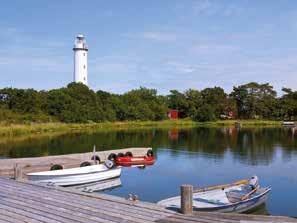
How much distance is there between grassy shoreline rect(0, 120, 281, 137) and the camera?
186ft

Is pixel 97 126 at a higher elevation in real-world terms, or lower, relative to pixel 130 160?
higher

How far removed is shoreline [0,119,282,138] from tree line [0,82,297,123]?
256 cm

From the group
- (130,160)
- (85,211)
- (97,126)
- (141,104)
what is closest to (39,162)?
(130,160)

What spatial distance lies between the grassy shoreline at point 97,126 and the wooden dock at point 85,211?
43.4 meters

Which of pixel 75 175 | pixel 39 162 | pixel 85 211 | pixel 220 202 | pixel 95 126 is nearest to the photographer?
pixel 85 211

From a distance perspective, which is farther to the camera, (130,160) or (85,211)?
(130,160)

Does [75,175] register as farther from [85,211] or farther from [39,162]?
[85,211]

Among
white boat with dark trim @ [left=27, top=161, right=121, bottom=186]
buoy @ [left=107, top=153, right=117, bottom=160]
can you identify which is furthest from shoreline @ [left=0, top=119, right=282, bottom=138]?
white boat with dark trim @ [left=27, top=161, right=121, bottom=186]

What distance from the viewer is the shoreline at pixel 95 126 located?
56562mm

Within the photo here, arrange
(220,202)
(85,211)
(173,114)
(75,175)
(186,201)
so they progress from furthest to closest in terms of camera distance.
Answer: (173,114)
(75,175)
(220,202)
(85,211)
(186,201)

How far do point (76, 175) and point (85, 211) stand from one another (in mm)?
10354

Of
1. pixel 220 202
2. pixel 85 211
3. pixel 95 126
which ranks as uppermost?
pixel 95 126

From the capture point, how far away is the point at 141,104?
88438mm

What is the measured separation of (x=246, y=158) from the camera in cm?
3384
